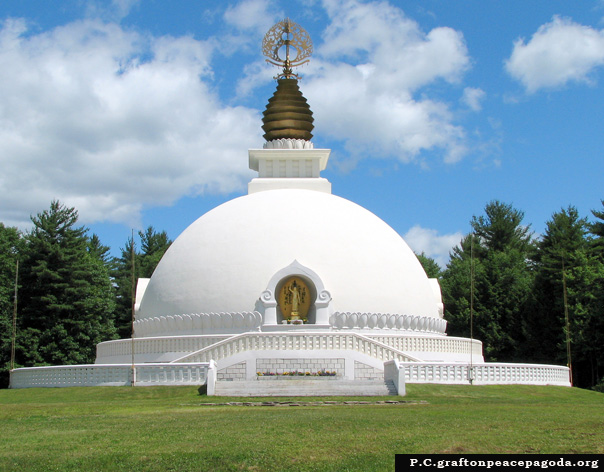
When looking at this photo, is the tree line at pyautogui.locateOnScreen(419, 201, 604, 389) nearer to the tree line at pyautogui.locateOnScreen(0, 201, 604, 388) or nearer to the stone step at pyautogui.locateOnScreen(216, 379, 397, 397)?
the tree line at pyautogui.locateOnScreen(0, 201, 604, 388)

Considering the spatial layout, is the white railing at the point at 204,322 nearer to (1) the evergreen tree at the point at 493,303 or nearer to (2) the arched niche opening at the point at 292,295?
(2) the arched niche opening at the point at 292,295

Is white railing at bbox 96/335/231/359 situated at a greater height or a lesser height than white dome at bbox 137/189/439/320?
lesser

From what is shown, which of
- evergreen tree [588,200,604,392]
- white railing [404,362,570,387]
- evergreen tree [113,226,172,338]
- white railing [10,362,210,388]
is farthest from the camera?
evergreen tree [113,226,172,338]

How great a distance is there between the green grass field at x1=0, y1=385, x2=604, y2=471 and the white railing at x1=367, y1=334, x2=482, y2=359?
8842 millimetres

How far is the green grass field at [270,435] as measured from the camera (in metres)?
8.06

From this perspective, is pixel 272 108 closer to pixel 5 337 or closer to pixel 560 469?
pixel 5 337

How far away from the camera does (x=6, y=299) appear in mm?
33344

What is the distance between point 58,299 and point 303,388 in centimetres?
2055

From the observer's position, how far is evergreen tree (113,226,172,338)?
4591 cm

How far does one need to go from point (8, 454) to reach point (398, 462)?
4.69m

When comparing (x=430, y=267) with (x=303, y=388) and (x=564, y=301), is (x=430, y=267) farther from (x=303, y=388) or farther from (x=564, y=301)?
(x=303, y=388)

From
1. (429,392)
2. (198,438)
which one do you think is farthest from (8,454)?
(429,392)

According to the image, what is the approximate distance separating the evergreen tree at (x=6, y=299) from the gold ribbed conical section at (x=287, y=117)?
46.6 ft

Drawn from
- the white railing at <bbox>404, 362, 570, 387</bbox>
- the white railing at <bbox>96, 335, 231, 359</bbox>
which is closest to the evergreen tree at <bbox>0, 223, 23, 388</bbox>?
the white railing at <bbox>96, 335, 231, 359</bbox>
